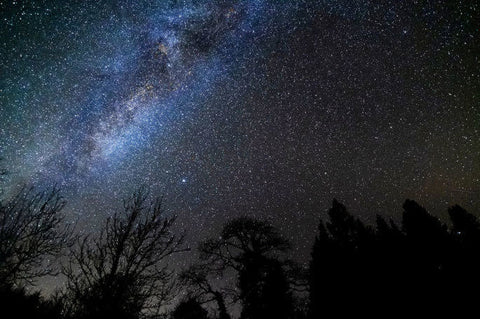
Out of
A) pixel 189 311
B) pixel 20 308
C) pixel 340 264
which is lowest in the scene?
pixel 20 308

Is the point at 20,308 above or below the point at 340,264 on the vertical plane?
below

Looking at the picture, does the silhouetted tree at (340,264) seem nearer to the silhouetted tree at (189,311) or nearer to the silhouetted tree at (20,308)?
the silhouetted tree at (189,311)

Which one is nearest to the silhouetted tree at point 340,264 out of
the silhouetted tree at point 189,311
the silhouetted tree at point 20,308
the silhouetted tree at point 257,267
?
the silhouetted tree at point 257,267

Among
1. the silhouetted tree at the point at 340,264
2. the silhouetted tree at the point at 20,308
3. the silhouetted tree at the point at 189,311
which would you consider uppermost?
the silhouetted tree at the point at 340,264

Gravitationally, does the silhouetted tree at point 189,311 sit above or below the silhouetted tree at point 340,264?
below

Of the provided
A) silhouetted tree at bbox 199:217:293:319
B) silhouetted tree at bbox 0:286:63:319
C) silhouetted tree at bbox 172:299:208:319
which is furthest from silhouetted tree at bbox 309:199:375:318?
silhouetted tree at bbox 0:286:63:319

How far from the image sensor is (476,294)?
13570 mm

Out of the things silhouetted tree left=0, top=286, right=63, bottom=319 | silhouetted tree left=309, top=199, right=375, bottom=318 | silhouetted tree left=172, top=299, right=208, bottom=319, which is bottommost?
silhouetted tree left=0, top=286, right=63, bottom=319

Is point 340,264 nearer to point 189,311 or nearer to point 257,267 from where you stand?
point 257,267

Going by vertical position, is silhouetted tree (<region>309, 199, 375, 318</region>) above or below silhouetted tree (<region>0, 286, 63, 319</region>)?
above

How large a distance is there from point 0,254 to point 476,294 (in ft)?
75.1

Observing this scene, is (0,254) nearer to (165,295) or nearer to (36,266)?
(36,266)

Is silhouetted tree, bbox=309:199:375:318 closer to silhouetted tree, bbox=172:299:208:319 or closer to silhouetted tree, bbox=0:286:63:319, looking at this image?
silhouetted tree, bbox=172:299:208:319

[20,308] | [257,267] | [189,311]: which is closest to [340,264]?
[257,267]
